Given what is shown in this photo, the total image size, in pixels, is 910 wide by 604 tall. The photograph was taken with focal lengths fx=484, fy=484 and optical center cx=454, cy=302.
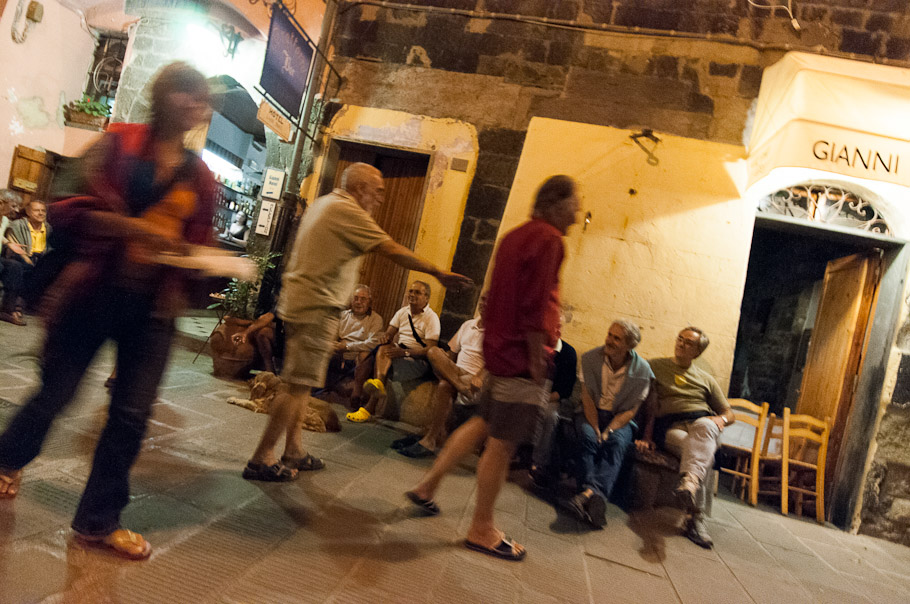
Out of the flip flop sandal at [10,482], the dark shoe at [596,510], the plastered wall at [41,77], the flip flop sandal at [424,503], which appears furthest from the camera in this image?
the plastered wall at [41,77]

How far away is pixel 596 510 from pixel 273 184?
5059 mm

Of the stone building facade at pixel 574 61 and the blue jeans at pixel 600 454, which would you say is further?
the stone building facade at pixel 574 61

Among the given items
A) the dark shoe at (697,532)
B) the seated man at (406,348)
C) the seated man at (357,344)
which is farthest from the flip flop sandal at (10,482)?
the dark shoe at (697,532)

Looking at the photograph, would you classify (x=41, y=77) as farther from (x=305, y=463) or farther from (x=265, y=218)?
(x=305, y=463)

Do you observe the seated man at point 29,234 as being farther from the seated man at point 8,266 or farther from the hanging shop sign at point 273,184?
the hanging shop sign at point 273,184

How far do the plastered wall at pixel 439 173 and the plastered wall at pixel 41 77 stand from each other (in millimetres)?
6535

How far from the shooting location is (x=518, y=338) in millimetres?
2418

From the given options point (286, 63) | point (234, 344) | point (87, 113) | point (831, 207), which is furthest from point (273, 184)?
point (831, 207)

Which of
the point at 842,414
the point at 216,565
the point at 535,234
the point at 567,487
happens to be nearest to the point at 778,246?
the point at 842,414

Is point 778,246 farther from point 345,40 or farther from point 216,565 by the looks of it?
point 216,565

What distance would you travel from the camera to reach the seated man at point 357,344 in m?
4.85

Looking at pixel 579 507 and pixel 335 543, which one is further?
pixel 579 507

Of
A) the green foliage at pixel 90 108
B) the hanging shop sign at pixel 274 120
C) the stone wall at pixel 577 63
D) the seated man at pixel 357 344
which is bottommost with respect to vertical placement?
the seated man at pixel 357 344

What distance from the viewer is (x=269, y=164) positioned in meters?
6.05
